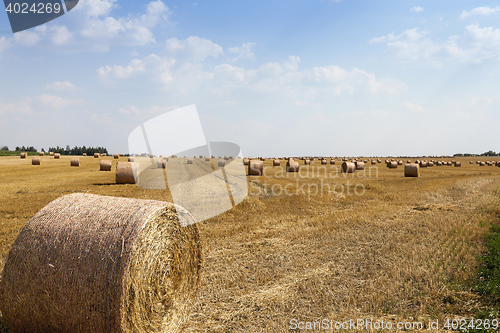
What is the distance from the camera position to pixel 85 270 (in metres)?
4.36

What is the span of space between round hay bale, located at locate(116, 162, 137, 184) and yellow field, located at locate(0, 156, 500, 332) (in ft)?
16.1

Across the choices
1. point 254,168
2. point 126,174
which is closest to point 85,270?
point 126,174

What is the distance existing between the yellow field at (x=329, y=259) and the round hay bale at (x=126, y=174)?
4.89 m

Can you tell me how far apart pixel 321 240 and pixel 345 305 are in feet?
13.8

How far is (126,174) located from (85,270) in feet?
60.1

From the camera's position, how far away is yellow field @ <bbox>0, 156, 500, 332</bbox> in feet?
19.6

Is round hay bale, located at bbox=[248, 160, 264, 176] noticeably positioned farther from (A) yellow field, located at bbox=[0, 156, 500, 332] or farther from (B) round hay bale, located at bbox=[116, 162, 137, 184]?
(A) yellow field, located at bbox=[0, 156, 500, 332]

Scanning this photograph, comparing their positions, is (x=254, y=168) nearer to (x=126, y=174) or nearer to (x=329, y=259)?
(x=126, y=174)

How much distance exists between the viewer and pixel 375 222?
488 inches

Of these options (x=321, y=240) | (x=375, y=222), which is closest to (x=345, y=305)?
(x=321, y=240)

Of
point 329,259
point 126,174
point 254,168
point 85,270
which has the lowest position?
point 329,259

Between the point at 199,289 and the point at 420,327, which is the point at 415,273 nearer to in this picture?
the point at 420,327

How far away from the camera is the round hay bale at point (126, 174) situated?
21.5m

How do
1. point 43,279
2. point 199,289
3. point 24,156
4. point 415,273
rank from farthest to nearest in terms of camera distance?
point 24,156 → point 415,273 → point 199,289 → point 43,279
